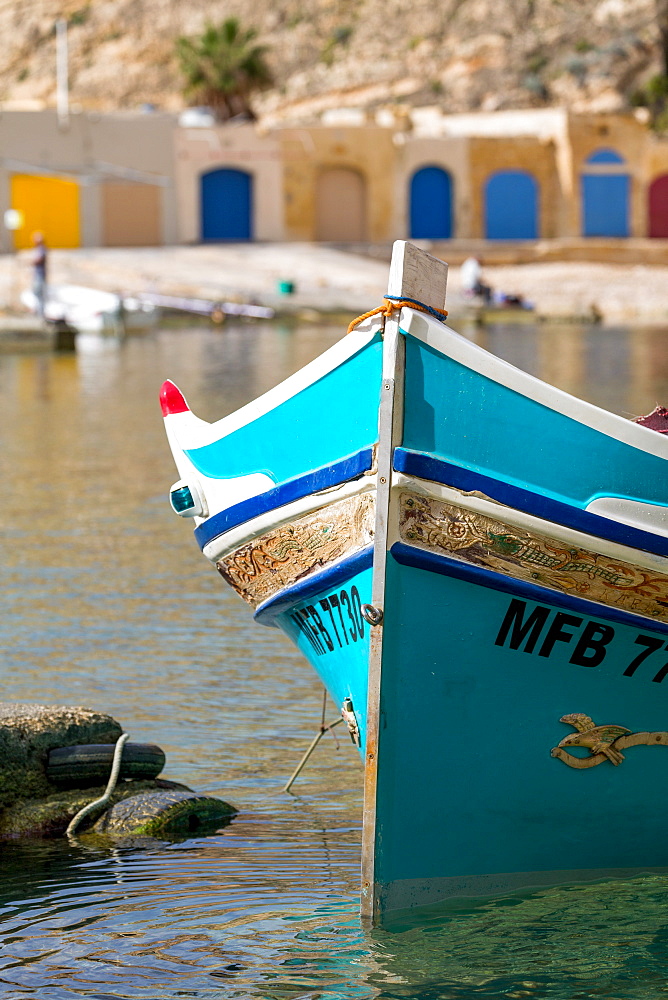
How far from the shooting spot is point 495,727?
4.80 meters

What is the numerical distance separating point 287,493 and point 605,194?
44.3 metres

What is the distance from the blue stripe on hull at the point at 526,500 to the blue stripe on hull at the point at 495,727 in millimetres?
250

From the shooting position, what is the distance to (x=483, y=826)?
16.1ft

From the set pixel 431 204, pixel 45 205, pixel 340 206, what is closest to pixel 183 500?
pixel 45 205

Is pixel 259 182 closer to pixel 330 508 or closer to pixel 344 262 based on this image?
pixel 344 262

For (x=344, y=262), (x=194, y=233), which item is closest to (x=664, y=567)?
(x=344, y=262)

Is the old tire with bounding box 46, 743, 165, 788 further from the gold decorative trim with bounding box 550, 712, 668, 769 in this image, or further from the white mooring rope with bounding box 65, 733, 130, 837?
the gold decorative trim with bounding box 550, 712, 668, 769

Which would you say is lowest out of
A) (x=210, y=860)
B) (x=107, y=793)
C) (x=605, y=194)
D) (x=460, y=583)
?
(x=210, y=860)

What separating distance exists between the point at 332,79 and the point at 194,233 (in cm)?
2296

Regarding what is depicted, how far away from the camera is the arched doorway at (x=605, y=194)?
4700cm

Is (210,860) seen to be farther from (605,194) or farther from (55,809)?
(605,194)

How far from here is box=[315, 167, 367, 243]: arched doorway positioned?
45938 mm

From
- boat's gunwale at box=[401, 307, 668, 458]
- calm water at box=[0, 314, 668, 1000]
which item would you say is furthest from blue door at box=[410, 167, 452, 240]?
boat's gunwale at box=[401, 307, 668, 458]

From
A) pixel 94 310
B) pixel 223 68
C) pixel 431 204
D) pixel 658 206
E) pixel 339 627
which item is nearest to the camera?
pixel 339 627
